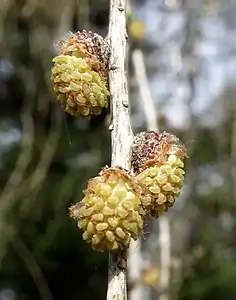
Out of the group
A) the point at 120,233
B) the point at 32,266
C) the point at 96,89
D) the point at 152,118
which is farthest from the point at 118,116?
the point at 32,266

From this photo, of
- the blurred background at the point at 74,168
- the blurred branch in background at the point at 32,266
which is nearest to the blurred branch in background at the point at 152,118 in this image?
the blurred background at the point at 74,168

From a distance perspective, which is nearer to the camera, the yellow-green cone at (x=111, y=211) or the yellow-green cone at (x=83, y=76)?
the yellow-green cone at (x=111, y=211)

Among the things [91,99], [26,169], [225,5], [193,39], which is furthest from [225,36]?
[91,99]

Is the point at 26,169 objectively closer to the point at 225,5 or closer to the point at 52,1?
the point at 52,1

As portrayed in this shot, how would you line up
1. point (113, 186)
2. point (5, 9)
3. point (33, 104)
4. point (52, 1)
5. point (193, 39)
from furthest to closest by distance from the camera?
point (33, 104) < point (52, 1) < point (5, 9) < point (193, 39) < point (113, 186)

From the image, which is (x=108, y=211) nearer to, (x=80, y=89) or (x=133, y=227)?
(x=133, y=227)

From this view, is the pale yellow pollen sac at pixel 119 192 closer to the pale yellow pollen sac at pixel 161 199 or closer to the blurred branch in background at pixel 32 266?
the pale yellow pollen sac at pixel 161 199

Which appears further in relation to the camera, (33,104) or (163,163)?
(33,104)
